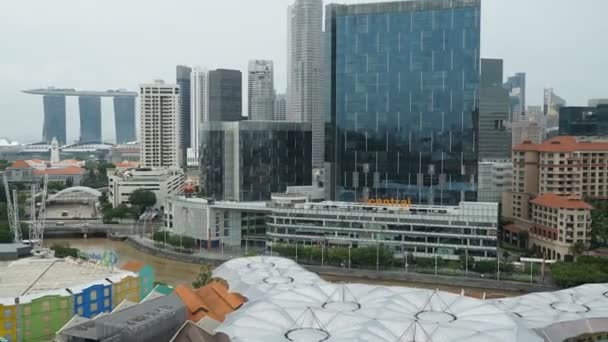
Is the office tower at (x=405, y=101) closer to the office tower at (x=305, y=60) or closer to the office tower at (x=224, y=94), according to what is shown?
the office tower at (x=305, y=60)

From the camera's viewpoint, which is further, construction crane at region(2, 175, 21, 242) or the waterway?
construction crane at region(2, 175, 21, 242)

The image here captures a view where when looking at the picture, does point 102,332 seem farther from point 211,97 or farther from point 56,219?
point 211,97

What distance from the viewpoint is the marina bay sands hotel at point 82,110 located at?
12144 cm

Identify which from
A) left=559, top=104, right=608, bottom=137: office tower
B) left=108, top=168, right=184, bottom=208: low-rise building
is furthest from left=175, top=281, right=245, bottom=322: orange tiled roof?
left=559, top=104, right=608, bottom=137: office tower

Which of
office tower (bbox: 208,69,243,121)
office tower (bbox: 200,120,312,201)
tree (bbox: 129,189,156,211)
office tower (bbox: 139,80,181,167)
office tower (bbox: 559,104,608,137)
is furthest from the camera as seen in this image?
office tower (bbox: 208,69,243,121)

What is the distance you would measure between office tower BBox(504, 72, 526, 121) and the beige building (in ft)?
175

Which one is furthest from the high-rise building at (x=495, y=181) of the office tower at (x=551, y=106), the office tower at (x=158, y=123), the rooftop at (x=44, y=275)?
the office tower at (x=551, y=106)

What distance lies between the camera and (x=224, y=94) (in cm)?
6362

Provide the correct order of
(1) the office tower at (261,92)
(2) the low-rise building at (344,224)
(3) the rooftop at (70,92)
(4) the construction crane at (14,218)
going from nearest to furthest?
(2) the low-rise building at (344,224)
(4) the construction crane at (14,218)
(1) the office tower at (261,92)
(3) the rooftop at (70,92)

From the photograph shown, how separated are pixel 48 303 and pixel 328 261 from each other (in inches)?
474

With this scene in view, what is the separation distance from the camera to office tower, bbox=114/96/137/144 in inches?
5069

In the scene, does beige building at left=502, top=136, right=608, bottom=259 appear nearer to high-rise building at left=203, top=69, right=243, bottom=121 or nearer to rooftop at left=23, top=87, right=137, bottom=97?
high-rise building at left=203, top=69, right=243, bottom=121

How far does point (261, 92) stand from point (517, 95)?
44527mm

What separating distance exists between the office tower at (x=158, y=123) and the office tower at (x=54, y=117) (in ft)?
246
